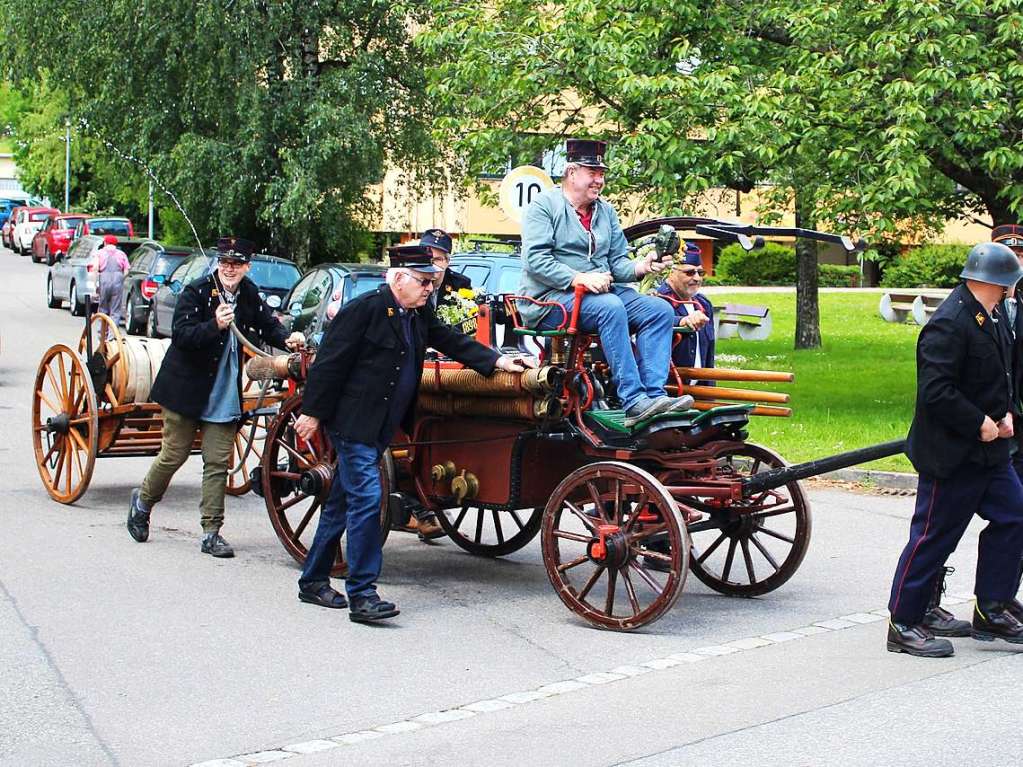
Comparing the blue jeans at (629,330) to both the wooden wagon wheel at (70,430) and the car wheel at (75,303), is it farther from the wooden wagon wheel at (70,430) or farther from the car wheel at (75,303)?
the car wheel at (75,303)

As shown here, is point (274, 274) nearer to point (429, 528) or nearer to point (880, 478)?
point (880, 478)

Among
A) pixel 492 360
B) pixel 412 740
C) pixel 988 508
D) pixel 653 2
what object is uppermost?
pixel 653 2

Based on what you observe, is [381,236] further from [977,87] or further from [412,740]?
[412,740]

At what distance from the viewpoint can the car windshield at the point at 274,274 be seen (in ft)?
77.8

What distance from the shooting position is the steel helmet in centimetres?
708

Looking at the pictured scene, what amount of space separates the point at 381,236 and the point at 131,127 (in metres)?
15.9

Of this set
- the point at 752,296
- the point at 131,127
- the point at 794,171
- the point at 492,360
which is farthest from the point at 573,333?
A: the point at 752,296

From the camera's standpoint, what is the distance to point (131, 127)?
2983 centimetres

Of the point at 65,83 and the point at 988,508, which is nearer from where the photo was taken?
the point at 988,508

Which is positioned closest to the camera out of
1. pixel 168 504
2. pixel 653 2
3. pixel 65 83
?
pixel 168 504

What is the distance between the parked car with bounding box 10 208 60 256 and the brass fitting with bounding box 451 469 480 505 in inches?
2268

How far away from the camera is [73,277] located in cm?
3297

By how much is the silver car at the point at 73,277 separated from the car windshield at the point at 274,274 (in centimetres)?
849

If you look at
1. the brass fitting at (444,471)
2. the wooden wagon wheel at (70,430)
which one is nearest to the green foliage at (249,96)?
the wooden wagon wheel at (70,430)
